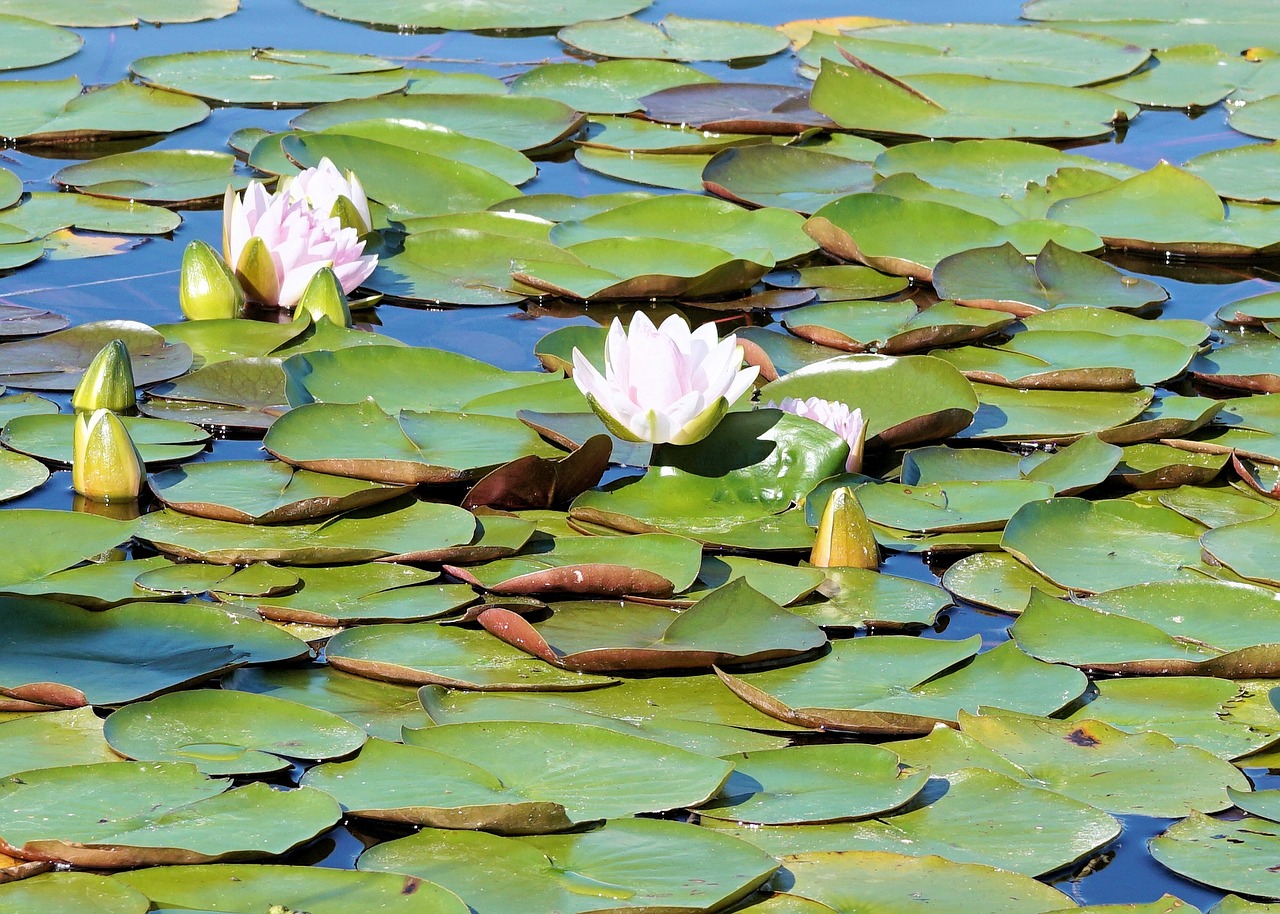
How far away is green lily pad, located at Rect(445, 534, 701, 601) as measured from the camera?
2.52 m

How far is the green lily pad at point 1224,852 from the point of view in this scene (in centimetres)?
189

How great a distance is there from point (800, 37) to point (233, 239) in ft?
11.5

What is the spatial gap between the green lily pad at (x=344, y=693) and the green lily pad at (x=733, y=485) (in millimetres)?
657

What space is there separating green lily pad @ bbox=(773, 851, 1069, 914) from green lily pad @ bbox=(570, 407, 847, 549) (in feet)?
3.11

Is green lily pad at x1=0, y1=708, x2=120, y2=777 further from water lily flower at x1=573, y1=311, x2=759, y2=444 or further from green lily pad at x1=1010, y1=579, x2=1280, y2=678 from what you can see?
green lily pad at x1=1010, y1=579, x2=1280, y2=678

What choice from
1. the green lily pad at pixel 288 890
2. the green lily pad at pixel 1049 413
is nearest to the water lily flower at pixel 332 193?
the green lily pad at pixel 1049 413

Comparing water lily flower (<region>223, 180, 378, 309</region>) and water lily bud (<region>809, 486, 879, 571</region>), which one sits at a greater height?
water lily flower (<region>223, 180, 378, 309</region>)

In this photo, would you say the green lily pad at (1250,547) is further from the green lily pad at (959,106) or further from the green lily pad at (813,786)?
the green lily pad at (959,106)

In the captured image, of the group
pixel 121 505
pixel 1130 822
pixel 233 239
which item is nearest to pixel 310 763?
pixel 121 505

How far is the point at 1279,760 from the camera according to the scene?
2.21 meters

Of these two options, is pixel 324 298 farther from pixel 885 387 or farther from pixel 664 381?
pixel 885 387

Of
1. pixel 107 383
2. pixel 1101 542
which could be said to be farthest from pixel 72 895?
pixel 1101 542

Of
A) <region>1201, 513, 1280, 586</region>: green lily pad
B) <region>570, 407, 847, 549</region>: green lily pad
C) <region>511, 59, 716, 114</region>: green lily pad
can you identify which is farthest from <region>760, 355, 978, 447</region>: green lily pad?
<region>511, 59, 716, 114</region>: green lily pad

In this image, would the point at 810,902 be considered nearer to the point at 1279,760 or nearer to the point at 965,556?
the point at 1279,760
